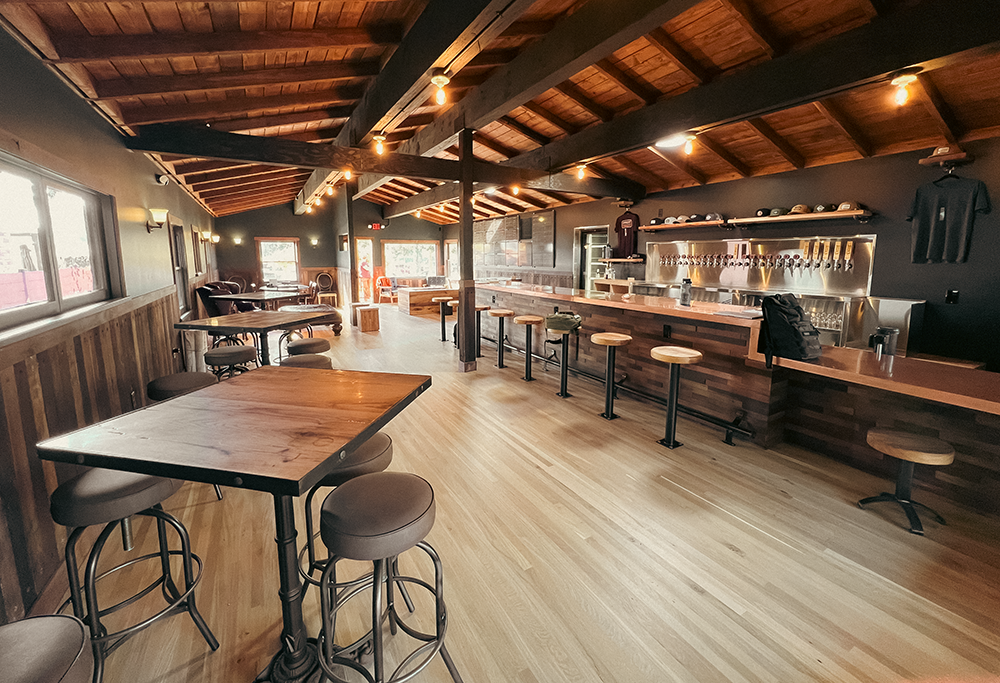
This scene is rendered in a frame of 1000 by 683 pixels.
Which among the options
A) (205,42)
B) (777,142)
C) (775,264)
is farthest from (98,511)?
(775,264)

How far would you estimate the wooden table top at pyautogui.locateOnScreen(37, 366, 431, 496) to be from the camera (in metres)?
1.19

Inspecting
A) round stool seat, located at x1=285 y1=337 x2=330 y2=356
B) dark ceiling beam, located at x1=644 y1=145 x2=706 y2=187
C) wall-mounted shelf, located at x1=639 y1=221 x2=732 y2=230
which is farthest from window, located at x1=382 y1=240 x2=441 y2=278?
round stool seat, located at x1=285 y1=337 x2=330 y2=356

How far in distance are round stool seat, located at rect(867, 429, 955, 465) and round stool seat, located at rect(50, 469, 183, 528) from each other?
3.45 metres

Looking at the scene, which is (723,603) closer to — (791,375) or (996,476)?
(996,476)

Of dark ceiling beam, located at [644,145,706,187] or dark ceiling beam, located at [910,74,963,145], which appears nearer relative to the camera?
dark ceiling beam, located at [910,74,963,145]

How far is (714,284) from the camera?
22.9 feet

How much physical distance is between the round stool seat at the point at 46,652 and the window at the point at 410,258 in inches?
574

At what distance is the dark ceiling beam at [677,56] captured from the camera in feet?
12.9

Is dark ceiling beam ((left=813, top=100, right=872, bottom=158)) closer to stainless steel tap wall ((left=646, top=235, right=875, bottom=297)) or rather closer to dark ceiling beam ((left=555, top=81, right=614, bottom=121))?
stainless steel tap wall ((left=646, top=235, right=875, bottom=297))

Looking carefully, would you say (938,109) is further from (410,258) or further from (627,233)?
(410,258)

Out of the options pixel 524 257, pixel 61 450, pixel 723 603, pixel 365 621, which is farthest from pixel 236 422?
pixel 524 257

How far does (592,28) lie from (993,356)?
5144 millimetres

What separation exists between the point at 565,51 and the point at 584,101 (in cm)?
217

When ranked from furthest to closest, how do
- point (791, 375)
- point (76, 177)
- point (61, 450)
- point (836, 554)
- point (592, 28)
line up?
point (791, 375)
point (592, 28)
point (76, 177)
point (836, 554)
point (61, 450)
